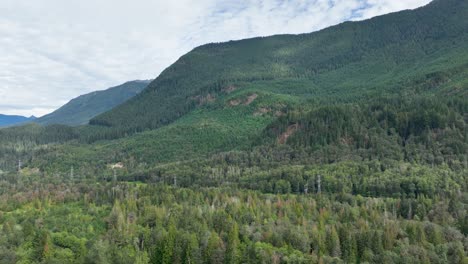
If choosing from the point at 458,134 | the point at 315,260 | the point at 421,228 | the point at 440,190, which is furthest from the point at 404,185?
the point at 315,260

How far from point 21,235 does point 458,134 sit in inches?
7289

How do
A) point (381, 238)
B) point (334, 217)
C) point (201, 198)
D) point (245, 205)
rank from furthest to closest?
point (201, 198) → point (245, 205) → point (334, 217) → point (381, 238)

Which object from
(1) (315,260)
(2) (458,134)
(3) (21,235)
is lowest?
(1) (315,260)

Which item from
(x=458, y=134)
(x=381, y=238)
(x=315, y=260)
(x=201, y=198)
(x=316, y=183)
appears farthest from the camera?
(x=458, y=134)

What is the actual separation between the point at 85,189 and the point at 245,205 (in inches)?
3092

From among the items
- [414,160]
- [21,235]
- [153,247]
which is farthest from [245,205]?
[414,160]

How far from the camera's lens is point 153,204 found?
15350 centimetres

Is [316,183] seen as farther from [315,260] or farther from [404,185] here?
[315,260]

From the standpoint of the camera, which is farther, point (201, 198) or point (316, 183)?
point (316, 183)

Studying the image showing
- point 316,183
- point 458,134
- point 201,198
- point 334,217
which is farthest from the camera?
point 458,134

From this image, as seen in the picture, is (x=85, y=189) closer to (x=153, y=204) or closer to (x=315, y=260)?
(x=153, y=204)

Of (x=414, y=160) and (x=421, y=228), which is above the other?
(x=414, y=160)

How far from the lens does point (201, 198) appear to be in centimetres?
15662

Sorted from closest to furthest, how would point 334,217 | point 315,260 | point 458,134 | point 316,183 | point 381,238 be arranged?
point 315,260 → point 381,238 → point 334,217 → point 316,183 → point 458,134
